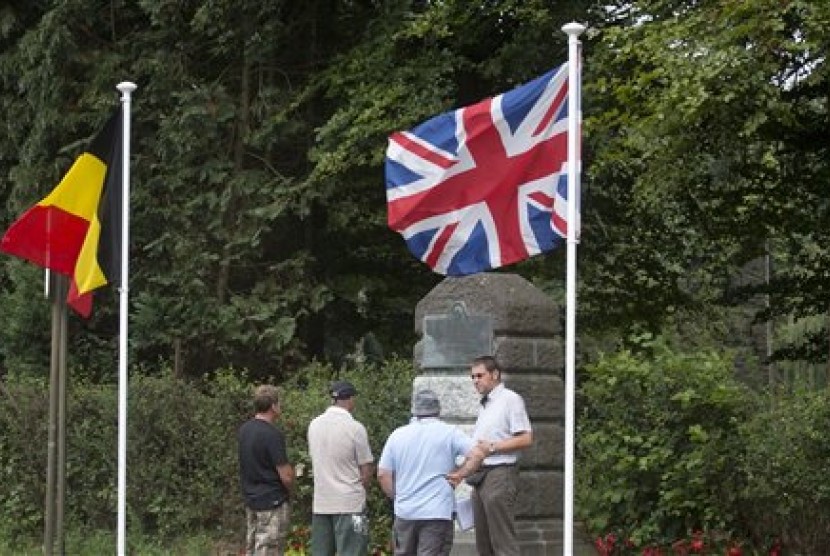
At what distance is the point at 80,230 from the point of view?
1455cm

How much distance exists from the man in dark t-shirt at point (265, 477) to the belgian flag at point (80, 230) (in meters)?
1.95

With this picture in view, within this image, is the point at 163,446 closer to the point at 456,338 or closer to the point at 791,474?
the point at 456,338

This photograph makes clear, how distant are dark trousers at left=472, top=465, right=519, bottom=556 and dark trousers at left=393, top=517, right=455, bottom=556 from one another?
74 centimetres

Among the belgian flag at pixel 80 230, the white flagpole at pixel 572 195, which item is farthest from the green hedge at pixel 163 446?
the white flagpole at pixel 572 195

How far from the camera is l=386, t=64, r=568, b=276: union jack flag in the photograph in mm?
11805

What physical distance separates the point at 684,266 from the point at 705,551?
11.0 meters

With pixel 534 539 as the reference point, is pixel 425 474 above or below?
above

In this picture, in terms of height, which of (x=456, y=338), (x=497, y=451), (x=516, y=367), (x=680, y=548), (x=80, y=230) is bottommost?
(x=680, y=548)

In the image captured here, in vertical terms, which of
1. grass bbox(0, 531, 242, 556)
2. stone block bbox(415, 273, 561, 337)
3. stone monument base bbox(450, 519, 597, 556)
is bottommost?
grass bbox(0, 531, 242, 556)

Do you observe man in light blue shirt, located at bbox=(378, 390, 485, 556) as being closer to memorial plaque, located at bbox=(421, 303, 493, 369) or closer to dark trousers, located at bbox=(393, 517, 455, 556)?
dark trousers, located at bbox=(393, 517, 455, 556)

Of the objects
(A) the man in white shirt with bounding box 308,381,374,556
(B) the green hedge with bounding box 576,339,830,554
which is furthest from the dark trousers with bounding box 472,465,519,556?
(B) the green hedge with bounding box 576,339,830,554

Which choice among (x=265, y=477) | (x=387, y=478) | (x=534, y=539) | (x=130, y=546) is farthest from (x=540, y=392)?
(x=130, y=546)

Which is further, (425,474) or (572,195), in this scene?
(425,474)

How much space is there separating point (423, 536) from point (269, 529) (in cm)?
215
